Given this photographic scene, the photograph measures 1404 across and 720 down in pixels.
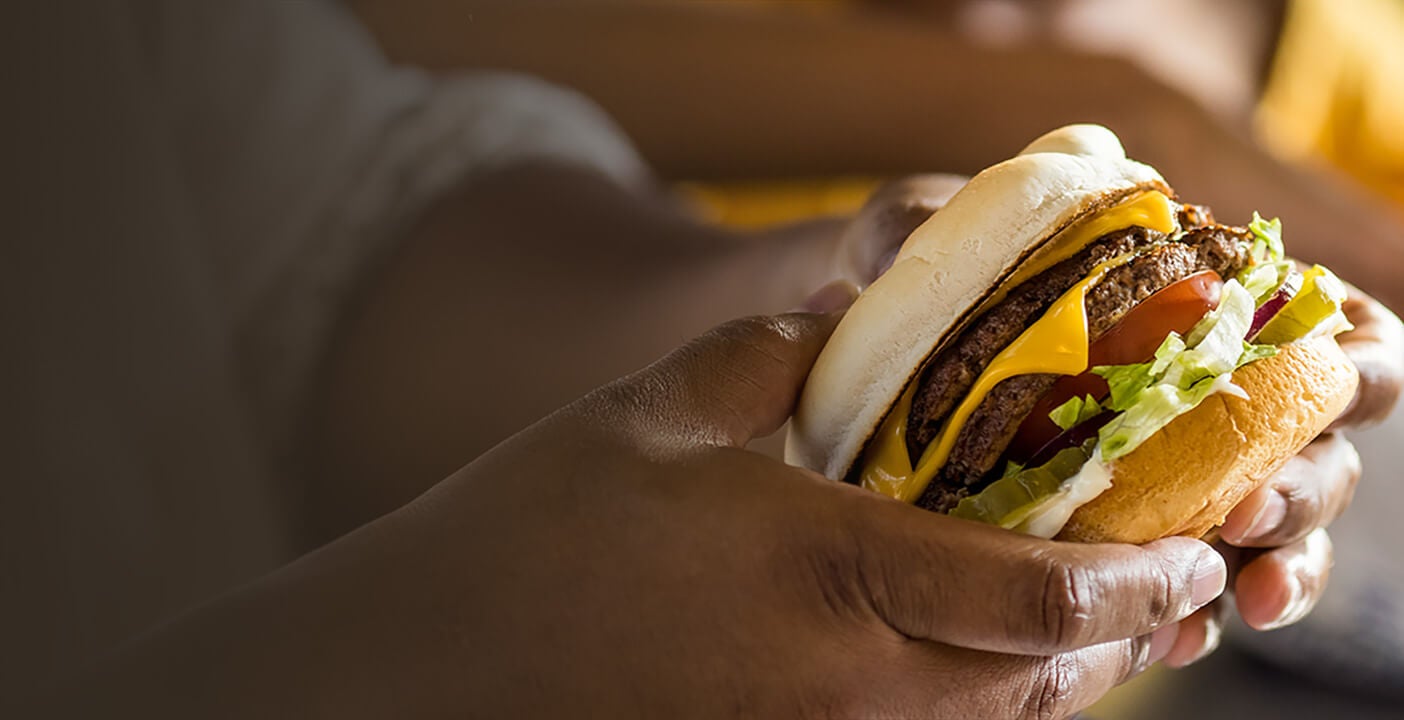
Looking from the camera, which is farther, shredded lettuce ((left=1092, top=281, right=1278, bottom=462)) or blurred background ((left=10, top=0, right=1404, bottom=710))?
blurred background ((left=10, top=0, right=1404, bottom=710))

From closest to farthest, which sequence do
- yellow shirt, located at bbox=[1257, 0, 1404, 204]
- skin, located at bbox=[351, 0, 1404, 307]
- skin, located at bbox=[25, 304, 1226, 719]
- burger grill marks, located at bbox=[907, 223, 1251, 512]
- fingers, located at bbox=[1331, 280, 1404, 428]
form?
skin, located at bbox=[25, 304, 1226, 719] → burger grill marks, located at bbox=[907, 223, 1251, 512] → fingers, located at bbox=[1331, 280, 1404, 428] → skin, located at bbox=[351, 0, 1404, 307] → yellow shirt, located at bbox=[1257, 0, 1404, 204]

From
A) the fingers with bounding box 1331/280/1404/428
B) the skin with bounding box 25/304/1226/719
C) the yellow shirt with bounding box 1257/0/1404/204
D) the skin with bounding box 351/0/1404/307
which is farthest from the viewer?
the yellow shirt with bounding box 1257/0/1404/204

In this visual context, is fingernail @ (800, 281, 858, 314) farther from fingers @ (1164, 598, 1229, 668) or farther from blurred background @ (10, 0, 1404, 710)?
fingers @ (1164, 598, 1229, 668)

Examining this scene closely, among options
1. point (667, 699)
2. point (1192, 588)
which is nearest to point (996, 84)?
point (1192, 588)

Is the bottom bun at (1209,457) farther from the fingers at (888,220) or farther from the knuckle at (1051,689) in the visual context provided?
the fingers at (888,220)

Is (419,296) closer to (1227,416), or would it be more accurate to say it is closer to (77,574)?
(77,574)

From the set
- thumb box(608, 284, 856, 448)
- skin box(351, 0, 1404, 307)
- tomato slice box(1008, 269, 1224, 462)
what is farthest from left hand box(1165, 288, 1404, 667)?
skin box(351, 0, 1404, 307)

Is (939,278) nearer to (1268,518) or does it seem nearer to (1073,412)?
(1073,412)
